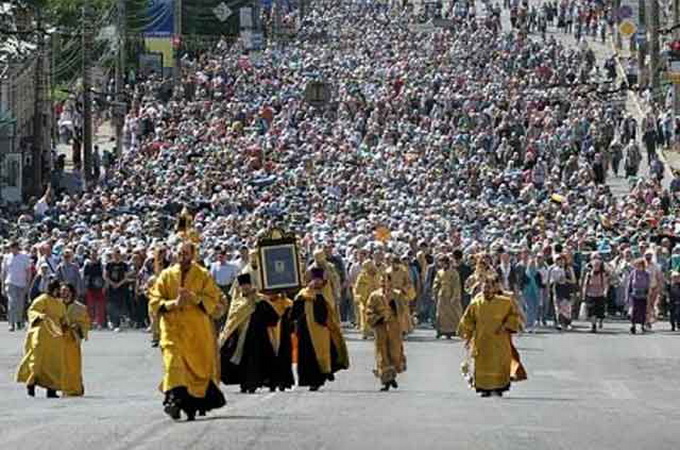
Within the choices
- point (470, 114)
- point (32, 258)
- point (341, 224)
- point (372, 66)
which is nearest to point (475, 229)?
point (341, 224)

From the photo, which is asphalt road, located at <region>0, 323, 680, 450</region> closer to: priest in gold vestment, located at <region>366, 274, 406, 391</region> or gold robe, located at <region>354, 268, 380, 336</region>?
priest in gold vestment, located at <region>366, 274, 406, 391</region>

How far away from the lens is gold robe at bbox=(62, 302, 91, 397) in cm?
2938

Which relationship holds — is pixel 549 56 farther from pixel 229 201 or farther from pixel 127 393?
pixel 127 393

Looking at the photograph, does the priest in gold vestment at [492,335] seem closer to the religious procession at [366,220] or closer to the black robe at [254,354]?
the religious procession at [366,220]

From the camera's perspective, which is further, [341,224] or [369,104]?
[369,104]

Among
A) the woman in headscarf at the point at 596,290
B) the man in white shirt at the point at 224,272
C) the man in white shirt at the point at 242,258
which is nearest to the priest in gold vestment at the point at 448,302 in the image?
the woman in headscarf at the point at 596,290

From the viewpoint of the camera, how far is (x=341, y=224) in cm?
5722

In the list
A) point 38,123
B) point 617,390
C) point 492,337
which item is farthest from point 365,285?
point 38,123

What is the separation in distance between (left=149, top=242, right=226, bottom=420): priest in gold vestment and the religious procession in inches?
0.8

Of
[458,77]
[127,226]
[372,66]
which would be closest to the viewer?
[127,226]

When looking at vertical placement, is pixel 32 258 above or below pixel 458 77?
below

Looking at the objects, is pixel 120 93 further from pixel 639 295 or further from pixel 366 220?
pixel 639 295

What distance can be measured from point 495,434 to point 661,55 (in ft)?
217

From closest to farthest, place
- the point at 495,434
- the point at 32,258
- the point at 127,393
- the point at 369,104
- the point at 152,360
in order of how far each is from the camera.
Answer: the point at 495,434 < the point at 127,393 < the point at 152,360 < the point at 32,258 < the point at 369,104
